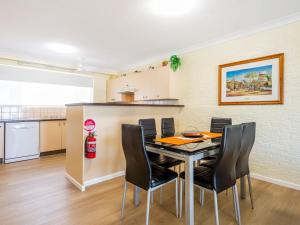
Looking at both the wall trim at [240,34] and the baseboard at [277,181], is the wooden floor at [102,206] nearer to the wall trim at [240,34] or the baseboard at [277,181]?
the baseboard at [277,181]

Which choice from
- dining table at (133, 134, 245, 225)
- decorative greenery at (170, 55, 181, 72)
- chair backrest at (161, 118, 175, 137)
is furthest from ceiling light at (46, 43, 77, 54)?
dining table at (133, 134, 245, 225)

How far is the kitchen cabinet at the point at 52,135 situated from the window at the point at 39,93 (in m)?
0.79

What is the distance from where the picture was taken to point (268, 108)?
2715mm

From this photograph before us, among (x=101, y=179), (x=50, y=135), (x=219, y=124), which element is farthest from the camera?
(x=50, y=135)

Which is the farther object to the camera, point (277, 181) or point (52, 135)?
point (52, 135)

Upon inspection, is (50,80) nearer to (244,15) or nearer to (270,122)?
(244,15)

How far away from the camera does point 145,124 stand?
8.79 feet

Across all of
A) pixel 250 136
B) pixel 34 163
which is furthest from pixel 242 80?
pixel 34 163

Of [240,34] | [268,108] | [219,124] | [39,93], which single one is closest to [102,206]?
[219,124]

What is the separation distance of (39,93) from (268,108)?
196 inches

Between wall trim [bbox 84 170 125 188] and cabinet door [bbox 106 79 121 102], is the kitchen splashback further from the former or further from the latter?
wall trim [bbox 84 170 125 188]

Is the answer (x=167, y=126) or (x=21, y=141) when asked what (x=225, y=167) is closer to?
(x=167, y=126)

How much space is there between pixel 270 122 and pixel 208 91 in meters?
1.17

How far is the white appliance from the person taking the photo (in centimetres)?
360
